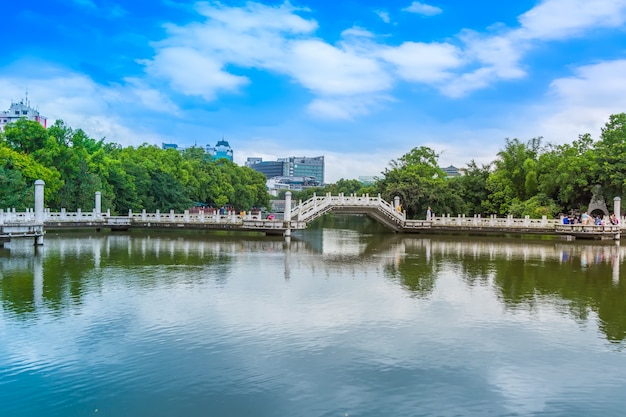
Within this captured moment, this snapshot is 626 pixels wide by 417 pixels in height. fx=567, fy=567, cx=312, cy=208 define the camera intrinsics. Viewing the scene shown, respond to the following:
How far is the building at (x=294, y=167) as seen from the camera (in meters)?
175

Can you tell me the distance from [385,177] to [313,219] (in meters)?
16.6

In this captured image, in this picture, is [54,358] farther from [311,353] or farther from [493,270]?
[493,270]

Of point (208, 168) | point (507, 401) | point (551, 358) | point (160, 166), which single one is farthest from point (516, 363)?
point (208, 168)

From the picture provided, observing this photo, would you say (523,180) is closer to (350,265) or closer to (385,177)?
(385,177)

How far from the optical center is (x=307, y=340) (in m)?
10.0

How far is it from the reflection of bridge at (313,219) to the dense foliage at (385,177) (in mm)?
2278

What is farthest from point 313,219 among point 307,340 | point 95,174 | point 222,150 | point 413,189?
point 222,150

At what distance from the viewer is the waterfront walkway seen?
32.7m

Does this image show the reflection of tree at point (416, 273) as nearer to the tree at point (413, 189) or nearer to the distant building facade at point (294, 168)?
the tree at point (413, 189)

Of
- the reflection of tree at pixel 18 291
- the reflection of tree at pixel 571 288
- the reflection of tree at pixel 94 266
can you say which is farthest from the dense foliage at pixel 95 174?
the reflection of tree at pixel 571 288

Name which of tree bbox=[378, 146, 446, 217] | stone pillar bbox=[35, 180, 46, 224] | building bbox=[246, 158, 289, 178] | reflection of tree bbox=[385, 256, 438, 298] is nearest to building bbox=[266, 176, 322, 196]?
building bbox=[246, 158, 289, 178]

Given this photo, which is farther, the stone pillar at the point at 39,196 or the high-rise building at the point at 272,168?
the high-rise building at the point at 272,168

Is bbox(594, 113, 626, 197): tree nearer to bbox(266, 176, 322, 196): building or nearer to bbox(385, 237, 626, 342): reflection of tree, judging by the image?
bbox(385, 237, 626, 342): reflection of tree

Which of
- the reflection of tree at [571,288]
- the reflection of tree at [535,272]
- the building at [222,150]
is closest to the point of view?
the reflection of tree at [571,288]
